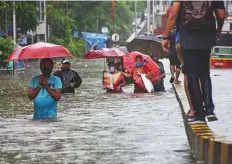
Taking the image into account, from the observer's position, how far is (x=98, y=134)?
32.8 feet

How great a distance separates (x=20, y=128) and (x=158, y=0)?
133 m

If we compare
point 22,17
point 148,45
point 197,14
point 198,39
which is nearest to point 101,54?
point 148,45

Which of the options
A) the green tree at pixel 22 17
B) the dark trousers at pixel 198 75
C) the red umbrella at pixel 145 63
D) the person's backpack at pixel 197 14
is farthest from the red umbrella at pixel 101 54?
the green tree at pixel 22 17

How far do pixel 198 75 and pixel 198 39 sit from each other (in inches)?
19.5

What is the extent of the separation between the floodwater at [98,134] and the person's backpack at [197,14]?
1.42m

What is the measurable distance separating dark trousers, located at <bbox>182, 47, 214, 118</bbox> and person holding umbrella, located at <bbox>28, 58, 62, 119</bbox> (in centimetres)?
376

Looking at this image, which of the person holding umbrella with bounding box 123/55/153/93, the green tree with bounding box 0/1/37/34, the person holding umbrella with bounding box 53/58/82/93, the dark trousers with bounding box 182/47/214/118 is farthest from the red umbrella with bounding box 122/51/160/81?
the green tree with bounding box 0/1/37/34

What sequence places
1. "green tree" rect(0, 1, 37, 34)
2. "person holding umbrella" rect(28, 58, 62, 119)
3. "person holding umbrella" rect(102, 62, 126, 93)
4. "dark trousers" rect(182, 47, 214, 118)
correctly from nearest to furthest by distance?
"dark trousers" rect(182, 47, 214, 118)
"person holding umbrella" rect(28, 58, 62, 119)
"person holding umbrella" rect(102, 62, 126, 93)
"green tree" rect(0, 1, 37, 34)

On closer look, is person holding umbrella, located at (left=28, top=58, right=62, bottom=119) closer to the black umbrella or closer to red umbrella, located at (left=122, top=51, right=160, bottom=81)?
red umbrella, located at (left=122, top=51, right=160, bottom=81)

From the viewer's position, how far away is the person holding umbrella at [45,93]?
12.3 meters

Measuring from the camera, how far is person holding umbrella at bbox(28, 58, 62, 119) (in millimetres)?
12289

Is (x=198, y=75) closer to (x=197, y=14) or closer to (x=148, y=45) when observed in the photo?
(x=197, y=14)

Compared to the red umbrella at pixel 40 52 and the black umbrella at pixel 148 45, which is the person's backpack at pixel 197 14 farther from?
the black umbrella at pixel 148 45

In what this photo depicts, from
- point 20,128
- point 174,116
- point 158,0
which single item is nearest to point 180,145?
point 20,128
